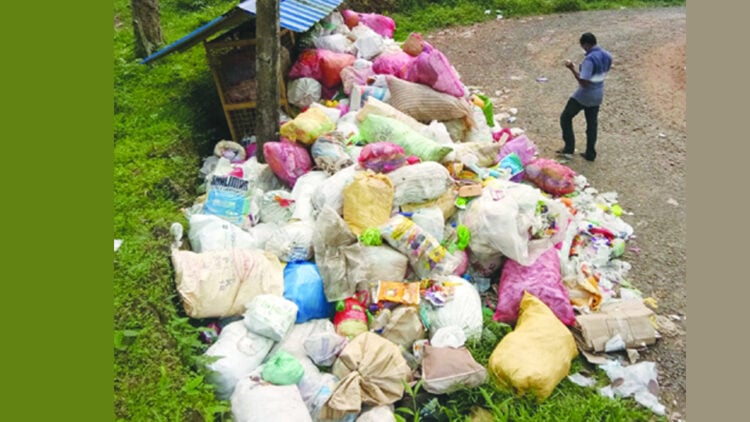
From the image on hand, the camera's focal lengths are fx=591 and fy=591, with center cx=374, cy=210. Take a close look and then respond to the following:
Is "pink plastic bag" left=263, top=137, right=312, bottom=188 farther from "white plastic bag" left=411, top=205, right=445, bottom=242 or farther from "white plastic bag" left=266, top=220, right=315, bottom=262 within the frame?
"white plastic bag" left=411, top=205, right=445, bottom=242

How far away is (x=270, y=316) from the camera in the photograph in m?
3.23

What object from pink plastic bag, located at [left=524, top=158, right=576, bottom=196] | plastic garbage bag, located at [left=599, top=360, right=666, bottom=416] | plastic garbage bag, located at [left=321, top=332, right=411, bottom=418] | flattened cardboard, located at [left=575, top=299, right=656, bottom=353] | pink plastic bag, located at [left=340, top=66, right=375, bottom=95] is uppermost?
pink plastic bag, located at [left=340, top=66, right=375, bottom=95]

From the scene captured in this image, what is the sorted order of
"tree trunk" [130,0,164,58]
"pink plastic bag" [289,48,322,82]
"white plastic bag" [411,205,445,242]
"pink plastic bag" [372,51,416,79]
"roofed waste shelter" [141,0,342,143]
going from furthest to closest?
"tree trunk" [130,0,164,58]
"pink plastic bag" [372,51,416,79]
"pink plastic bag" [289,48,322,82]
"roofed waste shelter" [141,0,342,143]
"white plastic bag" [411,205,445,242]

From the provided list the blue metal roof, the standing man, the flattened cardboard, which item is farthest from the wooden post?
the flattened cardboard

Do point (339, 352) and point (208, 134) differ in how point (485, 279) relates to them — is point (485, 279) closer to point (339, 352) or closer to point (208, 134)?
point (339, 352)

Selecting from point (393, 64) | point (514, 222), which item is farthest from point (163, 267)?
point (393, 64)

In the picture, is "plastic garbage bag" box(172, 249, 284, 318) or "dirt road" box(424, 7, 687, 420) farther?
"dirt road" box(424, 7, 687, 420)

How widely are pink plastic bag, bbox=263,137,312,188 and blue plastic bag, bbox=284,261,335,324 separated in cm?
110

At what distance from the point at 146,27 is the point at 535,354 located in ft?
19.1

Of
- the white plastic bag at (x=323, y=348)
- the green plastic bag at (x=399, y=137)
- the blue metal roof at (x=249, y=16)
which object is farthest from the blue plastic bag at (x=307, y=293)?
the blue metal roof at (x=249, y=16)

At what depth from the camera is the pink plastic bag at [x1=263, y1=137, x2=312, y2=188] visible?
4.54 metres

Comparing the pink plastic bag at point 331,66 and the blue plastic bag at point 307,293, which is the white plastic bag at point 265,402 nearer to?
the blue plastic bag at point 307,293

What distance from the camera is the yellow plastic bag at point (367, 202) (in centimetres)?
388

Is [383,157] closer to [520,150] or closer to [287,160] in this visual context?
[287,160]
